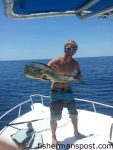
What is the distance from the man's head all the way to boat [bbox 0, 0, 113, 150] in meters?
1.02

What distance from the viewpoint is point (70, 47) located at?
4520 millimetres

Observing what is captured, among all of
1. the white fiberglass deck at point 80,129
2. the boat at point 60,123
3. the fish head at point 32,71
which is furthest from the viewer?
the white fiberglass deck at point 80,129

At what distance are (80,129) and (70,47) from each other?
2075mm

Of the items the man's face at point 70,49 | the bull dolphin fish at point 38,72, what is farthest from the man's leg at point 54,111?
the bull dolphin fish at point 38,72

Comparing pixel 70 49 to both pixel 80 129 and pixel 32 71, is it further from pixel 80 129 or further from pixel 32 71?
pixel 80 129

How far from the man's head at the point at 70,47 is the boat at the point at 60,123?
102cm

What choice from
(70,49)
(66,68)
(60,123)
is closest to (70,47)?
(70,49)

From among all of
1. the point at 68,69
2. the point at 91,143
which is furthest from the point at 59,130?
the point at 68,69

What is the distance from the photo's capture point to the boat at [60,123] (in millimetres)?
3100

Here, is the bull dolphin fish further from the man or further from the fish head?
the man

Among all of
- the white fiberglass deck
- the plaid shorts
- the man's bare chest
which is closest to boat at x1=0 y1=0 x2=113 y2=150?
the white fiberglass deck

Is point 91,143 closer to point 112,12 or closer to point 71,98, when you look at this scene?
point 71,98

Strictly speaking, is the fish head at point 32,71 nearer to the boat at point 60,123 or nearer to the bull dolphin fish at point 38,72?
the bull dolphin fish at point 38,72

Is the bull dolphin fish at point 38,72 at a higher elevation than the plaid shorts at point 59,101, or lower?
higher
